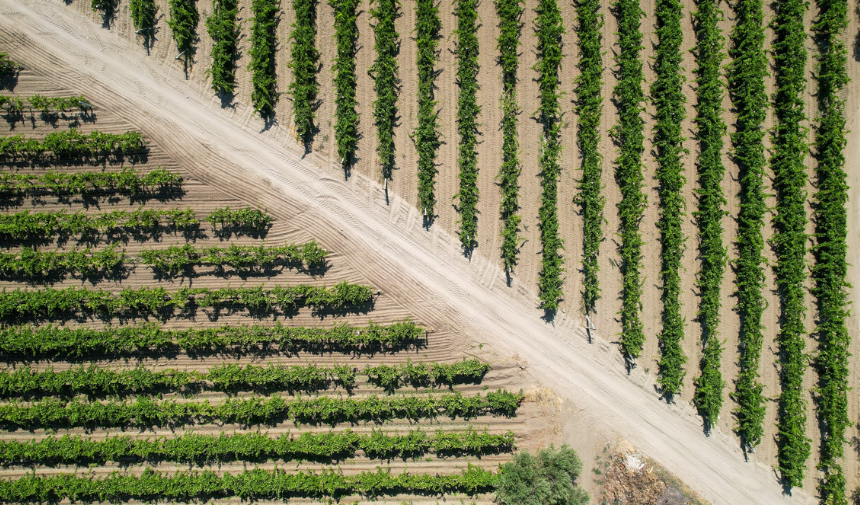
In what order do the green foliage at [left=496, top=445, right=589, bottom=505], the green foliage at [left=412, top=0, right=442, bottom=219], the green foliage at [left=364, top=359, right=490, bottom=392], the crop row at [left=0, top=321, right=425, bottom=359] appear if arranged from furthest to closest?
the green foliage at [left=412, top=0, right=442, bottom=219]
the crop row at [left=0, top=321, right=425, bottom=359]
the green foliage at [left=364, top=359, right=490, bottom=392]
the green foliage at [left=496, top=445, right=589, bottom=505]

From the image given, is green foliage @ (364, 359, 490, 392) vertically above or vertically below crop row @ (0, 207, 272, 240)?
below

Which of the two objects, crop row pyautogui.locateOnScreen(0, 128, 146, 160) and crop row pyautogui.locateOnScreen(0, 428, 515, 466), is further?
crop row pyautogui.locateOnScreen(0, 128, 146, 160)

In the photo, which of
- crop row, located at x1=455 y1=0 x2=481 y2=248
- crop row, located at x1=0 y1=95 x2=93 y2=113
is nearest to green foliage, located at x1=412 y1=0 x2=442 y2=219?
crop row, located at x1=455 y1=0 x2=481 y2=248

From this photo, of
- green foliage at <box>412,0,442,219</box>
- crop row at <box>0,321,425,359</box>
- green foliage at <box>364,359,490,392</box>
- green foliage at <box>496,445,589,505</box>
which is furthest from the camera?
green foliage at <box>412,0,442,219</box>

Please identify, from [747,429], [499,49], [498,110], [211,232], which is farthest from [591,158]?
[211,232]

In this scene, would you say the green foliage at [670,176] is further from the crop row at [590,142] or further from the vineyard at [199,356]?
the vineyard at [199,356]

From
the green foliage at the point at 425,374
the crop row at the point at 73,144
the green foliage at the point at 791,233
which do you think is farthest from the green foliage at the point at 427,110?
the green foliage at the point at 791,233

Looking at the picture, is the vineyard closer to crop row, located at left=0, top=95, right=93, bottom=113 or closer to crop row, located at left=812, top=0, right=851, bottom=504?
crop row, located at left=0, top=95, right=93, bottom=113
